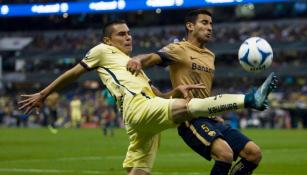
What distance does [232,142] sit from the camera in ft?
32.9

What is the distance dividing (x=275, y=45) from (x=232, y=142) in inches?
1707

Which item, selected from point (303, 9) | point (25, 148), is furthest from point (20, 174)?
point (303, 9)

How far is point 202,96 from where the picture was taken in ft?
33.4

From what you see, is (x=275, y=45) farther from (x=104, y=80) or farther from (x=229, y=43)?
(x=104, y=80)

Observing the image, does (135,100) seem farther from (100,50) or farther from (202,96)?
(202,96)

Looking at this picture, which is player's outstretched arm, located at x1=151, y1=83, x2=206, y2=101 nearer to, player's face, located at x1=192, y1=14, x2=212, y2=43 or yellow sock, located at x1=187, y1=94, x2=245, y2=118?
yellow sock, located at x1=187, y1=94, x2=245, y2=118

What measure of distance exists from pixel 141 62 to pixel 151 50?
150 feet

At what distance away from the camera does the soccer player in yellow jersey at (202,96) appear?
31.6 feet

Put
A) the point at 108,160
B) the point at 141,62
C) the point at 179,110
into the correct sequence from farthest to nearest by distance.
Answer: the point at 108,160
the point at 141,62
the point at 179,110

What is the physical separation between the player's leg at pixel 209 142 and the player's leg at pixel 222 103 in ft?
3.40

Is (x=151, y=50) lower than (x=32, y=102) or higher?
lower

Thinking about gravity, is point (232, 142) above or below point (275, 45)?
above

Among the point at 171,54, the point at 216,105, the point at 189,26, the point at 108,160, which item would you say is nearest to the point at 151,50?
the point at 108,160

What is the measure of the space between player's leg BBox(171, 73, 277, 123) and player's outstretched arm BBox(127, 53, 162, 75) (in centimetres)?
63
